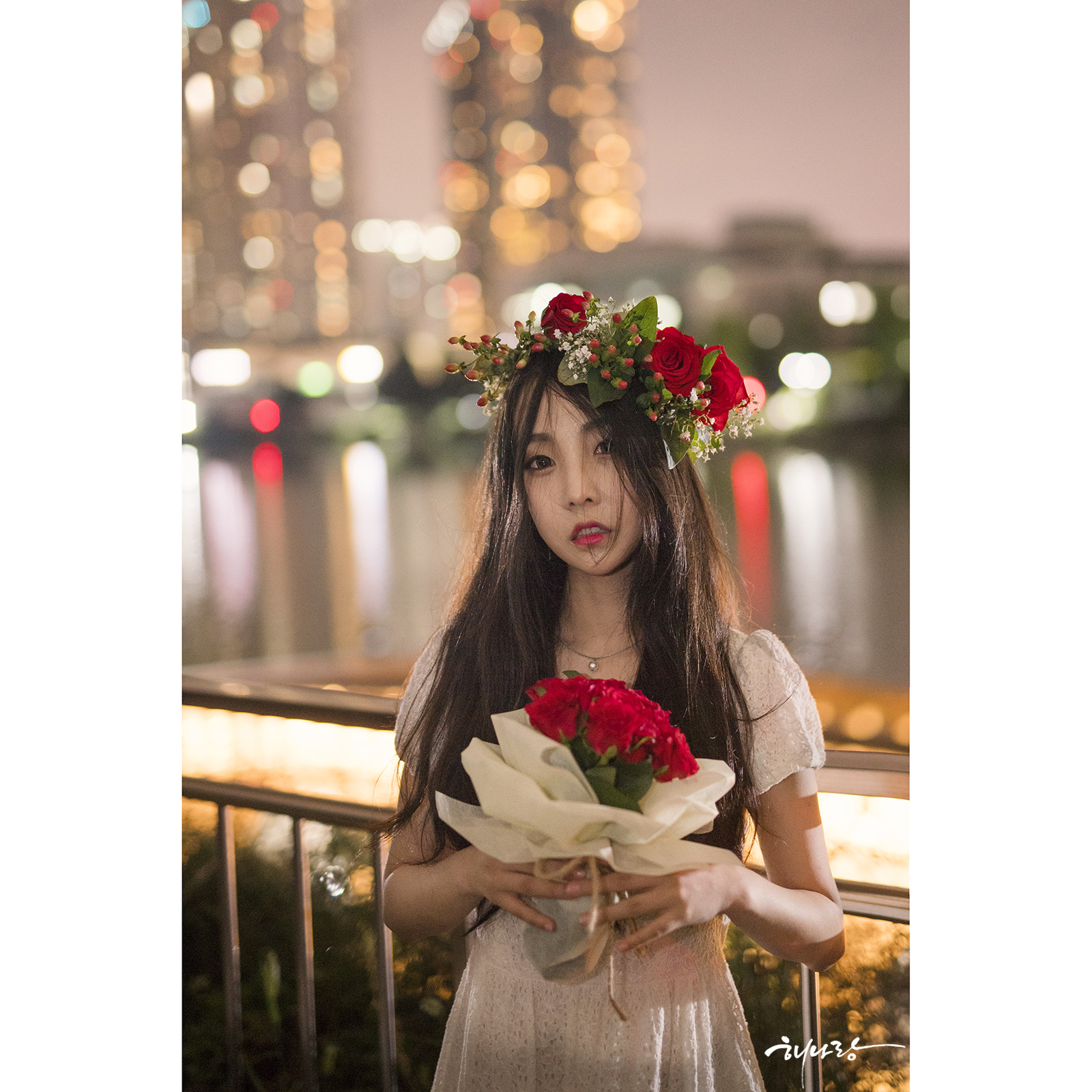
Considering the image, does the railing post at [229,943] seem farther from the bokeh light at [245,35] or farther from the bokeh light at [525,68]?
the bokeh light at [525,68]

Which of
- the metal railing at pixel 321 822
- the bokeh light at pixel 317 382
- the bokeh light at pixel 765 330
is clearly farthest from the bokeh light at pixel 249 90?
the bokeh light at pixel 765 330

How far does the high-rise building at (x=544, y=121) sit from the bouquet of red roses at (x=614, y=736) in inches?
85.9

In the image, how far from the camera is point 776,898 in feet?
3.90

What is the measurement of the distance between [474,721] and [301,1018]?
0.92 metres

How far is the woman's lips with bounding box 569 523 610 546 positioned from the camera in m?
1.28

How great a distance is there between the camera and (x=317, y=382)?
67.1 feet

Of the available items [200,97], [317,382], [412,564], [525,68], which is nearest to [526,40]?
[525,68]

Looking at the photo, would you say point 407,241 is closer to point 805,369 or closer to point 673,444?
point 673,444

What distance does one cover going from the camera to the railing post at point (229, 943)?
1894 millimetres

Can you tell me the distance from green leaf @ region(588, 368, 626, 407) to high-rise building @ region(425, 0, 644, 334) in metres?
1.74

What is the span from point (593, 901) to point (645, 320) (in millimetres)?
790

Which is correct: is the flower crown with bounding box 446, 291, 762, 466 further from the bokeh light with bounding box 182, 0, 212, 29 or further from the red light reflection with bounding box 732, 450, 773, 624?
the bokeh light with bounding box 182, 0, 212, 29
